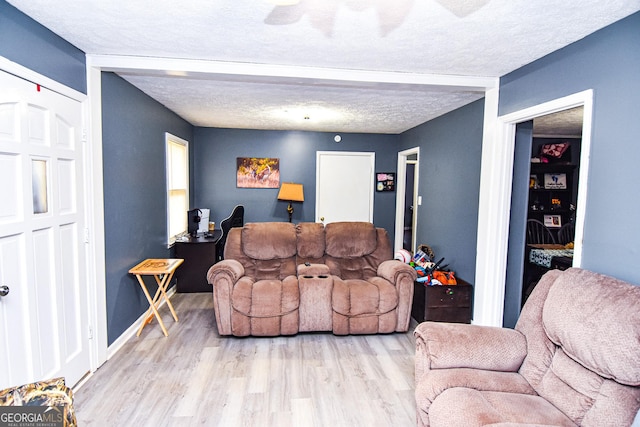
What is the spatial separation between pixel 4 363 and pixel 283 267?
2.22 meters

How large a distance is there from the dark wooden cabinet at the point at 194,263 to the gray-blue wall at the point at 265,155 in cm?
133

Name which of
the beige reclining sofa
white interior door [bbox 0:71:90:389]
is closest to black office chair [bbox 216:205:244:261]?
the beige reclining sofa

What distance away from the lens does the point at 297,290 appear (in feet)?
10.2

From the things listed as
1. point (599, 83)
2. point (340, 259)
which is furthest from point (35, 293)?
point (599, 83)

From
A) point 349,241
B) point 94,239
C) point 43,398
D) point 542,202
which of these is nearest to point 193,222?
point 94,239

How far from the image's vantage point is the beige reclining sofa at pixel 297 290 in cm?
304

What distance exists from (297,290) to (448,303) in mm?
1519

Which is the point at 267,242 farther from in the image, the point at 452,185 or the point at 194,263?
the point at 452,185

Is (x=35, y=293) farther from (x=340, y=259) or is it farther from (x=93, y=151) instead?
(x=340, y=259)

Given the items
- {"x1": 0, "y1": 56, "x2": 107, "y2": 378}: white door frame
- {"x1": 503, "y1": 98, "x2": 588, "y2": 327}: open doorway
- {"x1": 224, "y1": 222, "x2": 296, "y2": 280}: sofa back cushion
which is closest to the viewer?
{"x1": 0, "y1": 56, "x2": 107, "y2": 378}: white door frame

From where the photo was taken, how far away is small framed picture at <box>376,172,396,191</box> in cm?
582

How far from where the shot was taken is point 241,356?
280cm

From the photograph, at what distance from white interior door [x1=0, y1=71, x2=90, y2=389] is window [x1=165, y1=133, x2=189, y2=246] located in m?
1.81

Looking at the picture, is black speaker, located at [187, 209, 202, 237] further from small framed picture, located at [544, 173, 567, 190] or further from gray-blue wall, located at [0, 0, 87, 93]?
small framed picture, located at [544, 173, 567, 190]
